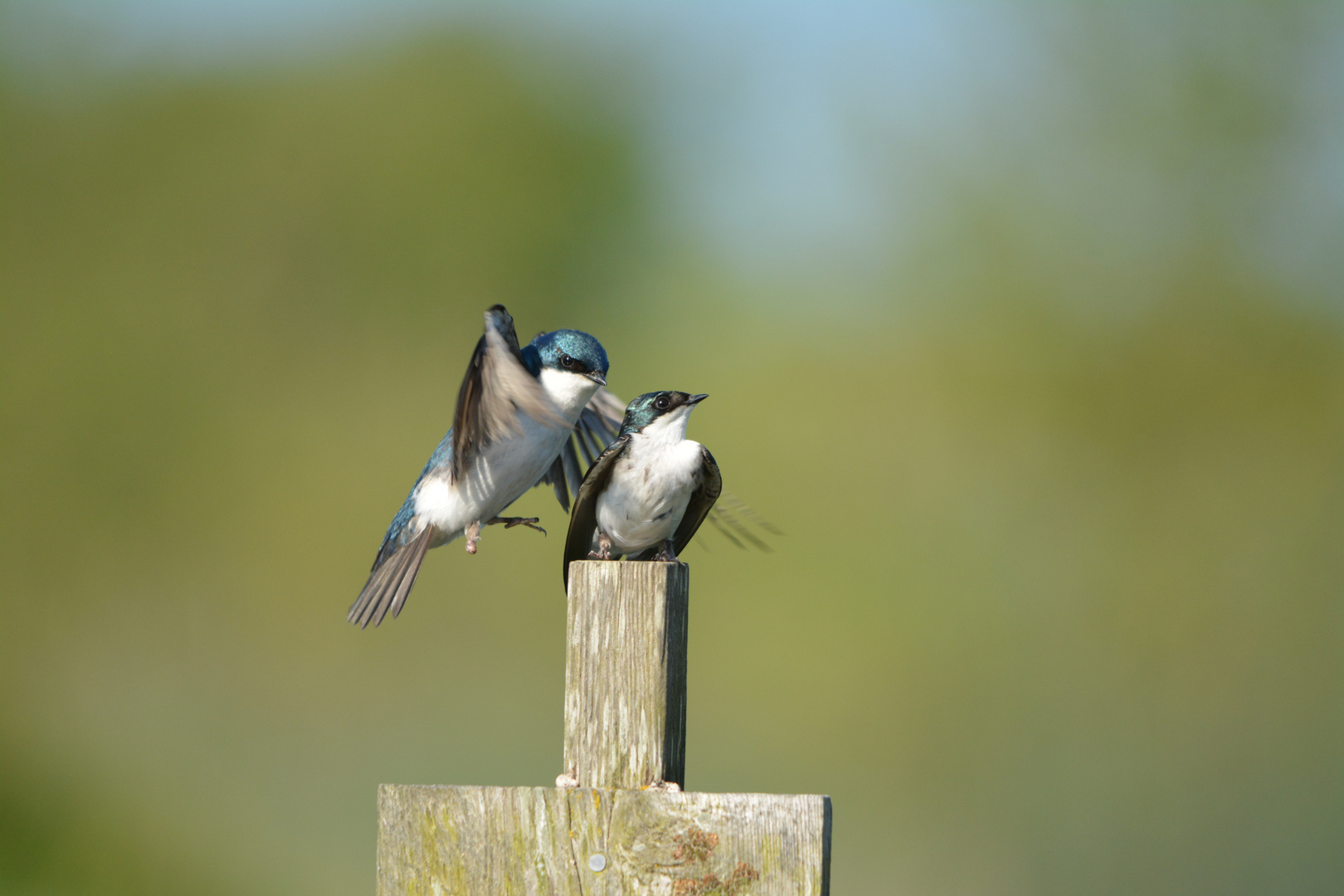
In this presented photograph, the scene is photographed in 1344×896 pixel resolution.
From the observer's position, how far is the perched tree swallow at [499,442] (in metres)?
2.63

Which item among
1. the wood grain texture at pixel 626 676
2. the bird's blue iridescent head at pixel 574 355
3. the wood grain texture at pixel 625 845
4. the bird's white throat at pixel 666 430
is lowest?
the wood grain texture at pixel 625 845

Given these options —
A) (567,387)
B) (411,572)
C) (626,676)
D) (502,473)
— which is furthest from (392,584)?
(626,676)

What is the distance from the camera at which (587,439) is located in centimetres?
348

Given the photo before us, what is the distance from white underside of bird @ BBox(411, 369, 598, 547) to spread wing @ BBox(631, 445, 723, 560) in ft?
1.17

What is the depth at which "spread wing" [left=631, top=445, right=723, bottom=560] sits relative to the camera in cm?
256

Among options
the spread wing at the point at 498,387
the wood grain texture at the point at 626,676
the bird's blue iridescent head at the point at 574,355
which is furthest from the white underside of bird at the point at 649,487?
the wood grain texture at the point at 626,676

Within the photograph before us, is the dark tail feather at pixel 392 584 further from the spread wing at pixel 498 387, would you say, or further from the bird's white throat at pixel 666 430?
the bird's white throat at pixel 666 430

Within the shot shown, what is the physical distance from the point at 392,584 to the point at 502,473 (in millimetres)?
544

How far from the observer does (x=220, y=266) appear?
10109mm

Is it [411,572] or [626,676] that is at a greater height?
[411,572]

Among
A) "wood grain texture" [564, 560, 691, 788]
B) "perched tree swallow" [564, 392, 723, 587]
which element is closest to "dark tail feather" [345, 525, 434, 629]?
"perched tree swallow" [564, 392, 723, 587]

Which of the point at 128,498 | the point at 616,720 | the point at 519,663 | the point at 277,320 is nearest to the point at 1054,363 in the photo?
the point at 519,663

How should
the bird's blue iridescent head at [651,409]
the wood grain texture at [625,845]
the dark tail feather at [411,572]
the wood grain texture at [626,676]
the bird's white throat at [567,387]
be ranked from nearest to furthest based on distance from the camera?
the wood grain texture at [625,845] → the wood grain texture at [626,676] → the bird's blue iridescent head at [651,409] → the bird's white throat at [567,387] → the dark tail feather at [411,572]

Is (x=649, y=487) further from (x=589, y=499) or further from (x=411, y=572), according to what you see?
(x=411, y=572)
